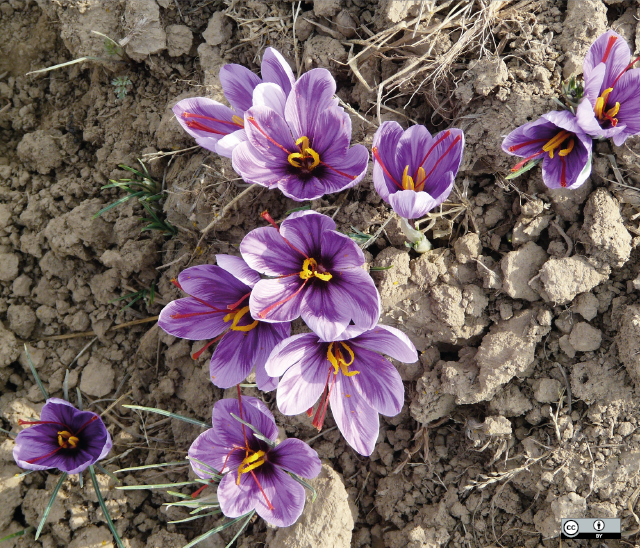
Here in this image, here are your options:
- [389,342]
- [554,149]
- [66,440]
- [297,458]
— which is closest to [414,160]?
[554,149]

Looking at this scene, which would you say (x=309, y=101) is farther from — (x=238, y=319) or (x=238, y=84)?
(x=238, y=319)

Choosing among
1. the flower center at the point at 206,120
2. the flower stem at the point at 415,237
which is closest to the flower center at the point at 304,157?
the flower center at the point at 206,120

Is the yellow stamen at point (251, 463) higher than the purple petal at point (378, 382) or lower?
lower

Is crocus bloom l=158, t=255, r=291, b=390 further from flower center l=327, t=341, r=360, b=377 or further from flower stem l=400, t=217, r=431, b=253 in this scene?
flower stem l=400, t=217, r=431, b=253

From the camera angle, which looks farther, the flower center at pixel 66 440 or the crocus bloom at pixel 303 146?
the flower center at pixel 66 440

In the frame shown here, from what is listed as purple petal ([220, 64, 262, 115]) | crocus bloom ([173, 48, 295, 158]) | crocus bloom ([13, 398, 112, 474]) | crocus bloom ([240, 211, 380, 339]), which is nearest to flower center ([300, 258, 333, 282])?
crocus bloom ([240, 211, 380, 339])

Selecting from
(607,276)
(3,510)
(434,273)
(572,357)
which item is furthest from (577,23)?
(3,510)

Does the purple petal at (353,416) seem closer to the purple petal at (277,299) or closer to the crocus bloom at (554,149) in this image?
the purple petal at (277,299)
